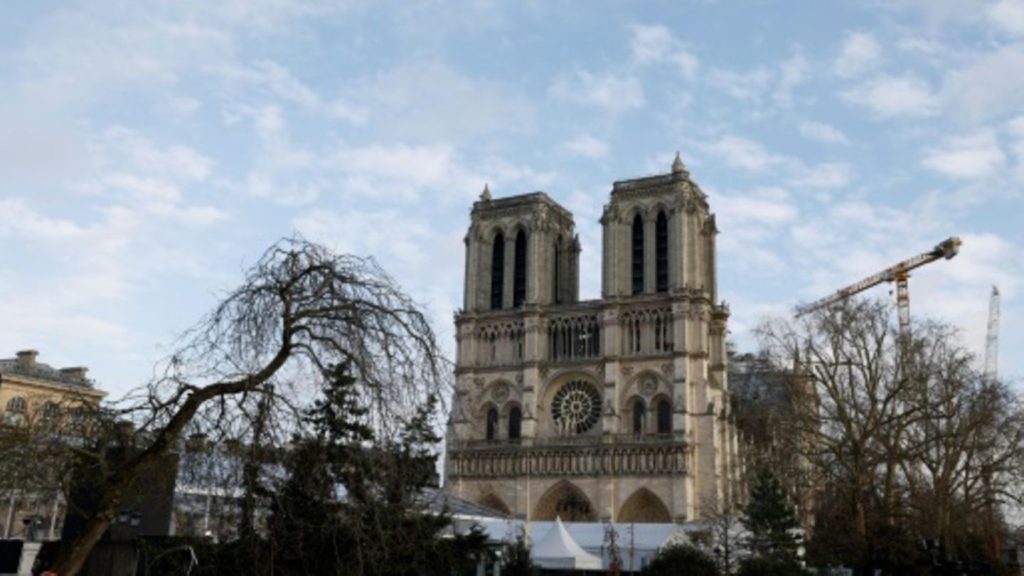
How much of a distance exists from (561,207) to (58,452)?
58.2 m

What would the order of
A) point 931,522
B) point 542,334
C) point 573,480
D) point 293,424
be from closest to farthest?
point 293,424 → point 931,522 → point 573,480 → point 542,334

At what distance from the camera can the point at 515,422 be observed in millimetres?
62281

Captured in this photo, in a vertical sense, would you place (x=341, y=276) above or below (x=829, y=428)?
below

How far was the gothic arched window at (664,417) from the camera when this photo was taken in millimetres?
57625

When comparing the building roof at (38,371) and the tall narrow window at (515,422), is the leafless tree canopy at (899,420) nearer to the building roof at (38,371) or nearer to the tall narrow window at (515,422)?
the tall narrow window at (515,422)

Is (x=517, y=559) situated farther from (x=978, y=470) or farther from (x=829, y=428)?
(x=978, y=470)

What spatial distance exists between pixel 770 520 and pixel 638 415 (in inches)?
928

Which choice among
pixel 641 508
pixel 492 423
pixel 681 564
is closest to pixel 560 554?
pixel 681 564

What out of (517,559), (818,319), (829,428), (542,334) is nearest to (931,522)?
(829,428)

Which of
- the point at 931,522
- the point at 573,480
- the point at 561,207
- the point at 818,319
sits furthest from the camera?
the point at 561,207

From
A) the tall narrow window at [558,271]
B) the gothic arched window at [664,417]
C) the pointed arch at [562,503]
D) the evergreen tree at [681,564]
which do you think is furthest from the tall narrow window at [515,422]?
the evergreen tree at [681,564]

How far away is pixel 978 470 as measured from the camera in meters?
36.1

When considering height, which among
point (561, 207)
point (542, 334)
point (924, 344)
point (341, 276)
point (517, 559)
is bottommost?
point (517, 559)

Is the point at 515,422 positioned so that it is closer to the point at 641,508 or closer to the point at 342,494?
the point at 641,508
